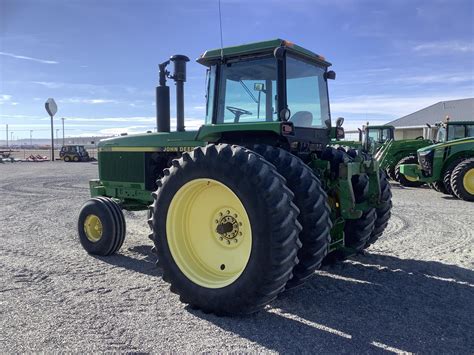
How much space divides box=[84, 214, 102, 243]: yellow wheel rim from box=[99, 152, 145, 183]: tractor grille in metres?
0.72

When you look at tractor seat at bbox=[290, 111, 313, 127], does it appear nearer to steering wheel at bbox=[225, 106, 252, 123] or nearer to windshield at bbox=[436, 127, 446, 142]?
steering wheel at bbox=[225, 106, 252, 123]

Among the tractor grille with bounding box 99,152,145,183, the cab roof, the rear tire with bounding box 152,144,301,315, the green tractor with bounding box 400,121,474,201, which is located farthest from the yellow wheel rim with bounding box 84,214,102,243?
the green tractor with bounding box 400,121,474,201

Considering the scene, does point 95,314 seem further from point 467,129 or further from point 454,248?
point 467,129

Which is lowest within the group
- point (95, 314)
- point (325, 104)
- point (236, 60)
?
point (95, 314)

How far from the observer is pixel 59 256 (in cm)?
573

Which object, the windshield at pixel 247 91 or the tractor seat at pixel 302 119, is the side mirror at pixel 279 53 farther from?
the tractor seat at pixel 302 119

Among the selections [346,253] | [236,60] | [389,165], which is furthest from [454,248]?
[389,165]

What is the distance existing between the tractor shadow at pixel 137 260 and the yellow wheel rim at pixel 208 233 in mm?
974

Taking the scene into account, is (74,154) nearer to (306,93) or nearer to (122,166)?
(122,166)

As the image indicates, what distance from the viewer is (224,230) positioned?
4016mm

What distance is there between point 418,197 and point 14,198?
11.2m

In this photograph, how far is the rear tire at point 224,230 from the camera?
11.4 ft

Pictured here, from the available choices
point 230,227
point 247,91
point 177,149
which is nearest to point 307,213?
point 230,227

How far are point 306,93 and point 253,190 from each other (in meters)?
1.82
